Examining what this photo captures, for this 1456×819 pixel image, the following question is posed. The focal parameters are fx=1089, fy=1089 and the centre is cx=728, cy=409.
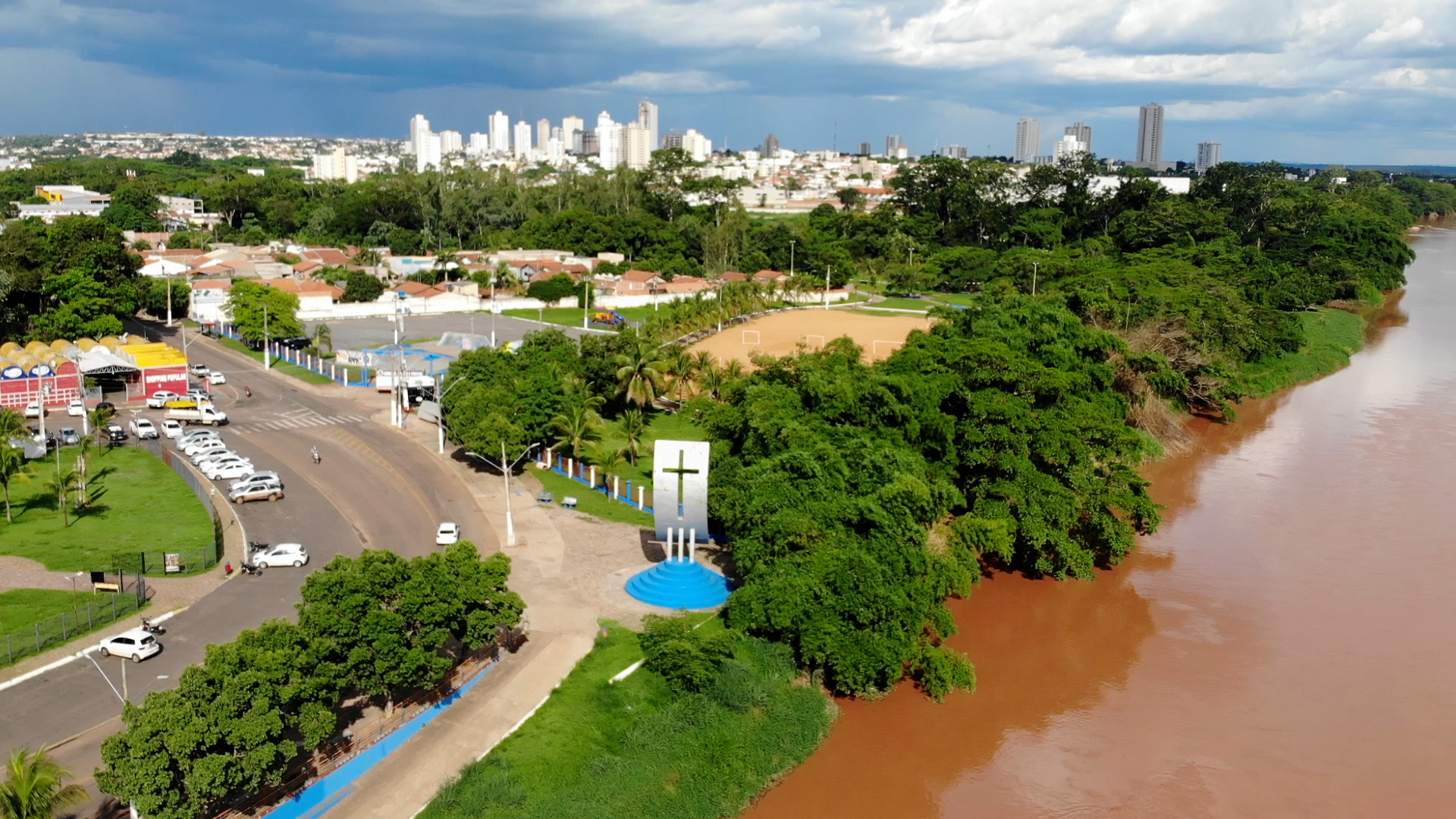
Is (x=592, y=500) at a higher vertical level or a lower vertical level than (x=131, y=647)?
higher

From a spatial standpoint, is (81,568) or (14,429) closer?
(81,568)

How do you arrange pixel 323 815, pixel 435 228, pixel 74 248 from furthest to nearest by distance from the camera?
pixel 435 228 < pixel 74 248 < pixel 323 815

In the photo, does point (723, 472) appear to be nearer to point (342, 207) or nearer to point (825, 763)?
point (825, 763)

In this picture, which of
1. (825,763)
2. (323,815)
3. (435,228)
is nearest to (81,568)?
(323,815)

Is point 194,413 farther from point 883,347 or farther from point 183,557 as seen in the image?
point 883,347

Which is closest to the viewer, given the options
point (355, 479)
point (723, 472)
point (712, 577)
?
point (712, 577)

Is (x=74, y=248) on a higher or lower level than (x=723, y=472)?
higher

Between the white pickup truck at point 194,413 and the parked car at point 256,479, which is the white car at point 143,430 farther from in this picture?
the parked car at point 256,479

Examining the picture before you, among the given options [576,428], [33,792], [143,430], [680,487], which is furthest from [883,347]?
[33,792]
